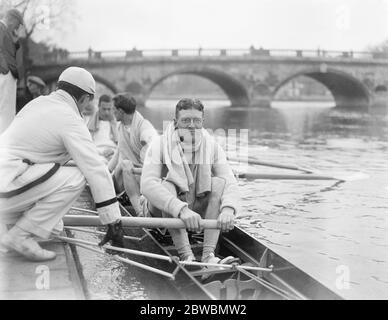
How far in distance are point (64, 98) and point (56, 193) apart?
1.86 ft

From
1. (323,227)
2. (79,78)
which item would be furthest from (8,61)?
(323,227)

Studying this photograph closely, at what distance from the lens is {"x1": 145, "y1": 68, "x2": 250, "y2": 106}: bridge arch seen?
33.4 meters

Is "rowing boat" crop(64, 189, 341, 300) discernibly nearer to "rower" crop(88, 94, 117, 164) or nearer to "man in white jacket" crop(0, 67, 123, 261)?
"man in white jacket" crop(0, 67, 123, 261)

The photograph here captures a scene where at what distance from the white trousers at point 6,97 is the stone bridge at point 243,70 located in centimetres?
2483

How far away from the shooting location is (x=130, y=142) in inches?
202

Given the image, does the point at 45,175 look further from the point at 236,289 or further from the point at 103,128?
the point at 103,128

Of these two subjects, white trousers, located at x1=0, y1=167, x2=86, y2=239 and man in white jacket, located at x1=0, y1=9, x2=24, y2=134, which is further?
man in white jacket, located at x1=0, y1=9, x2=24, y2=134

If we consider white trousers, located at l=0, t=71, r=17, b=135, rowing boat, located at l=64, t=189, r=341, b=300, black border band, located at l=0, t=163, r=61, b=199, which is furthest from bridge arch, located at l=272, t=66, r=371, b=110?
black border band, located at l=0, t=163, r=61, b=199

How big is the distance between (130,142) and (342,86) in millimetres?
37849

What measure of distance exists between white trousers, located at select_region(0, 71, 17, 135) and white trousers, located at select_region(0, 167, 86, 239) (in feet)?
7.43

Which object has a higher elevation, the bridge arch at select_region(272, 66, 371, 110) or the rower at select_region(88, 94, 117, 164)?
the bridge arch at select_region(272, 66, 371, 110)

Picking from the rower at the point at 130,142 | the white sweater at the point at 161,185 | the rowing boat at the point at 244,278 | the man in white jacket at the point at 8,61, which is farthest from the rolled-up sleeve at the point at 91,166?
the man in white jacket at the point at 8,61

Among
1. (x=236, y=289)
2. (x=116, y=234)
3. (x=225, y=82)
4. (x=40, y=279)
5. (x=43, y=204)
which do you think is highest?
(x=225, y=82)
